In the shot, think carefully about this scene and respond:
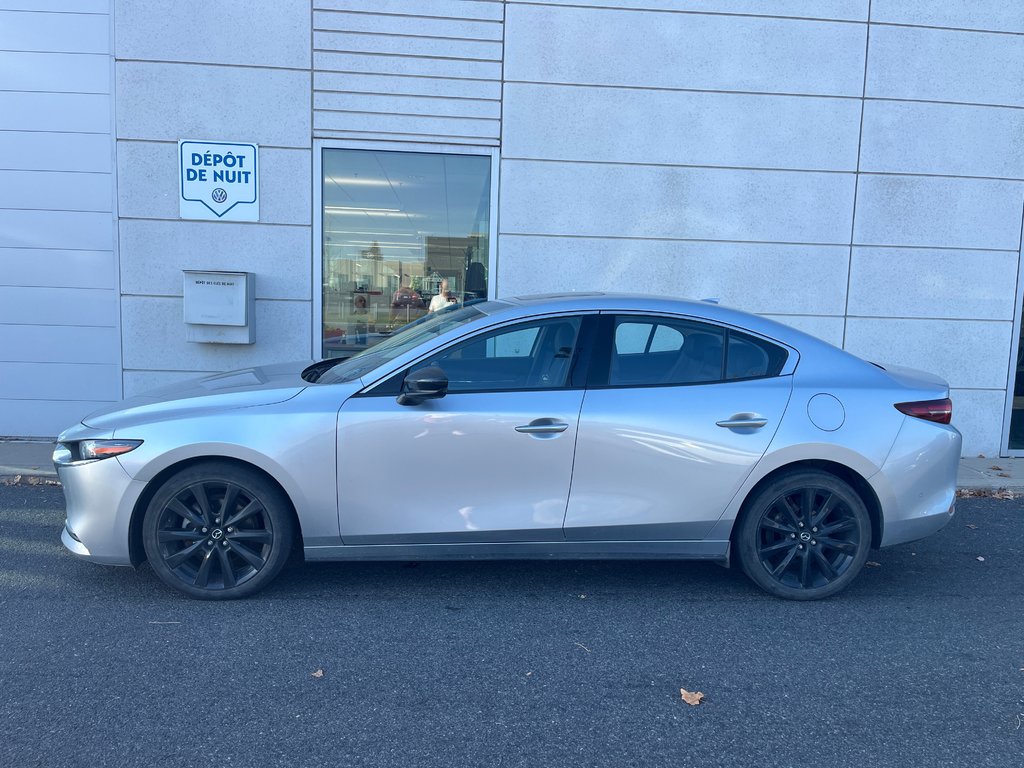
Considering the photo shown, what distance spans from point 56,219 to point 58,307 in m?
0.88

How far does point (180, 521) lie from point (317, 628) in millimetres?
945

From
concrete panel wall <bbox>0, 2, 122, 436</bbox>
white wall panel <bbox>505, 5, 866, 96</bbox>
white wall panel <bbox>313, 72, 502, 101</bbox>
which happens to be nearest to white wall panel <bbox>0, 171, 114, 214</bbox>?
concrete panel wall <bbox>0, 2, 122, 436</bbox>

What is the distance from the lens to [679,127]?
27.1 ft

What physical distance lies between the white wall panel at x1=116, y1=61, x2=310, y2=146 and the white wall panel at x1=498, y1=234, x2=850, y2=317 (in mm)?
2515

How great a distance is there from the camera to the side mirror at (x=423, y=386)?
4035 mm

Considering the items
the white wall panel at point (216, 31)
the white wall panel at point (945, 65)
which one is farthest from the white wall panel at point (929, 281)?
the white wall panel at point (216, 31)

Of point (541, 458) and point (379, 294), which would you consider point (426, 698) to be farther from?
point (379, 294)

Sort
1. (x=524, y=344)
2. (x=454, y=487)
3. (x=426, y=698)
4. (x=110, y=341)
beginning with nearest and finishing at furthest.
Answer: (x=426, y=698) < (x=454, y=487) < (x=524, y=344) < (x=110, y=341)

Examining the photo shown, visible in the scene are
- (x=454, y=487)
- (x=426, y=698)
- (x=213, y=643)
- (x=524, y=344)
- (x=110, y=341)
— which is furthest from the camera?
(x=110, y=341)

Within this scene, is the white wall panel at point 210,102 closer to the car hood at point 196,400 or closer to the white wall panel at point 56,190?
the white wall panel at point 56,190

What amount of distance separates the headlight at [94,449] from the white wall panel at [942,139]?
760 cm

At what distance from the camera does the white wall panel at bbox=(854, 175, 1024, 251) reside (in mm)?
8453

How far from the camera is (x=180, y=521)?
4184mm

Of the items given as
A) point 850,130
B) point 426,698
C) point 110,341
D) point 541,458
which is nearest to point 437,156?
point 110,341
